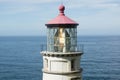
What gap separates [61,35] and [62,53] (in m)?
1.14

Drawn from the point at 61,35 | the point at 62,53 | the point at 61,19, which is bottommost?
the point at 62,53

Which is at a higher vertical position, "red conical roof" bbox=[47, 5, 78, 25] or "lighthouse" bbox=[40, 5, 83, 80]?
"red conical roof" bbox=[47, 5, 78, 25]

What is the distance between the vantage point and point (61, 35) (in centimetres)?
1596

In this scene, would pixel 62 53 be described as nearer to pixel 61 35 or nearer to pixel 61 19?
pixel 61 35

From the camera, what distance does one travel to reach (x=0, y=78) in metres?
71.6

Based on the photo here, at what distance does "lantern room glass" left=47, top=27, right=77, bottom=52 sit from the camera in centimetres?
1581

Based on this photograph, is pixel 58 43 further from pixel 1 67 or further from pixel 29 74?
pixel 1 67

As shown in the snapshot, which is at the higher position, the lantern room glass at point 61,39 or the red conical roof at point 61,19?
the red conical roof at point 61,19

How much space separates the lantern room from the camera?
1580 cm

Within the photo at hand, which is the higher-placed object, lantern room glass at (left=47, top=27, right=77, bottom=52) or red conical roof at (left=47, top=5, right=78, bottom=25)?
red conical roof at (left=47, top=5, right=78, bottom=25)

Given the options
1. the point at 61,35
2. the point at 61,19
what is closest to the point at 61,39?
the point at 61,35

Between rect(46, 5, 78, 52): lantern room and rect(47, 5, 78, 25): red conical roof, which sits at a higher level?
rect(47, 5, 78, 25): red conical roof

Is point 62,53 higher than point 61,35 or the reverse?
the reverse

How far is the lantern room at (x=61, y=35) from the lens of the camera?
51.8ft
